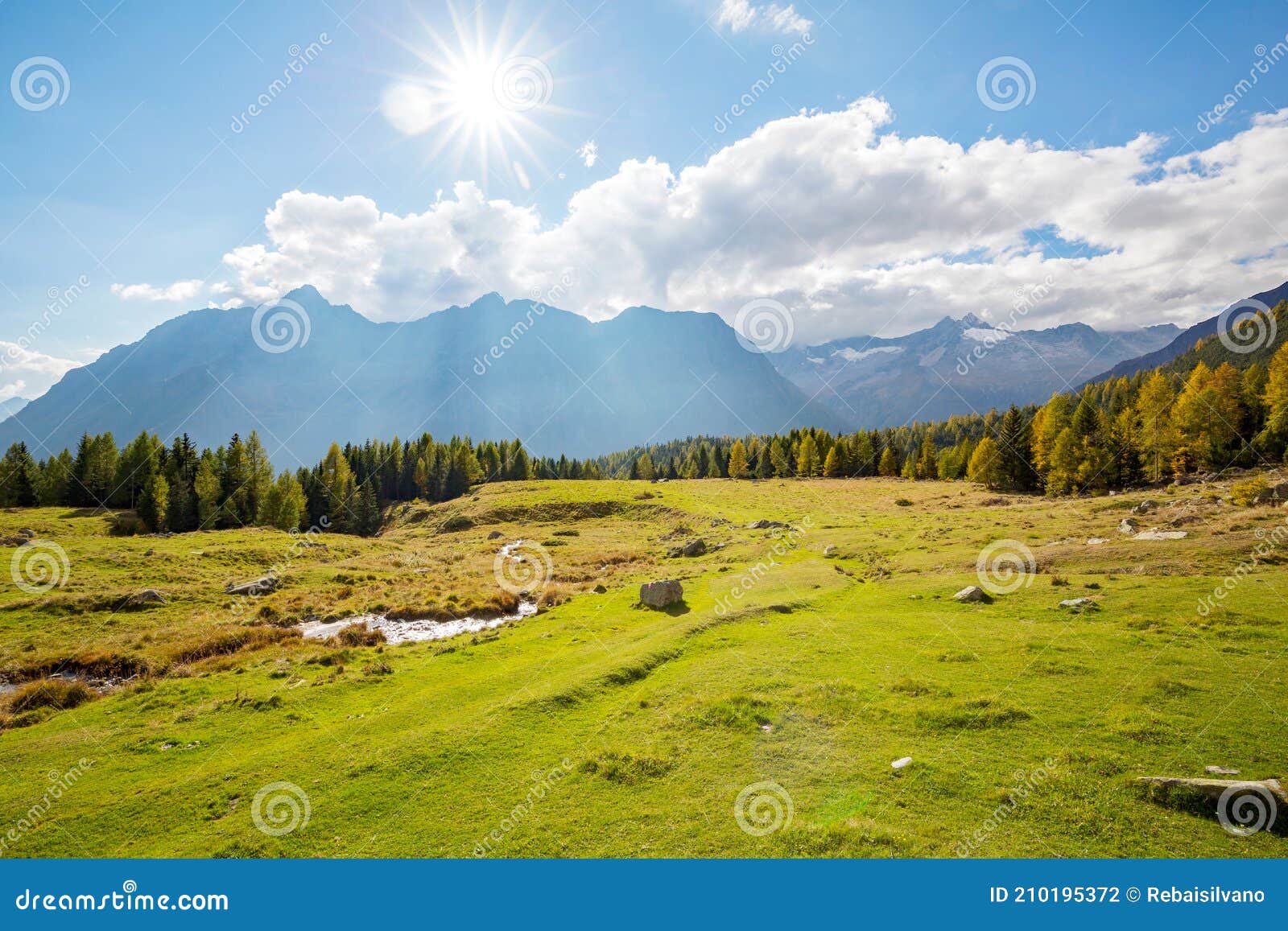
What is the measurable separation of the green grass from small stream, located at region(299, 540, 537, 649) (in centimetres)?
132

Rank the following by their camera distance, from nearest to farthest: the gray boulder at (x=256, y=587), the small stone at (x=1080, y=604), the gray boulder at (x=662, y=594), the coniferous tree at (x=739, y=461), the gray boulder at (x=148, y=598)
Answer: the small stone at (x=1080, y=604) → the gray boulder at (x=662, y=594) → the gray boulder at (x=148, y=598) → the gray boulder at (x=256, y=587) → the coniferous tree at (x=739, y=461)

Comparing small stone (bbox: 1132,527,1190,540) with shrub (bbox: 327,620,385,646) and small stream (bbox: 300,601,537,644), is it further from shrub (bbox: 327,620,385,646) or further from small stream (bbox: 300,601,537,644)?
shrub (bbox: 327,620,385,646)

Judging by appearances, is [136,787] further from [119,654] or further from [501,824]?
[119,654]

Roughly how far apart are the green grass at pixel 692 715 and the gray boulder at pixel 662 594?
3.47 feet

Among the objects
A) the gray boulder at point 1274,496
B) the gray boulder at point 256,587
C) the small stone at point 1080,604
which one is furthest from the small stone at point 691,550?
the gray boulder at point 1274,496

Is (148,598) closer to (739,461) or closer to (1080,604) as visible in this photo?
(1080,604)

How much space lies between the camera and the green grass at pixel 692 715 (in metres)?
10.8

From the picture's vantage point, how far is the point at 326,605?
3544cm

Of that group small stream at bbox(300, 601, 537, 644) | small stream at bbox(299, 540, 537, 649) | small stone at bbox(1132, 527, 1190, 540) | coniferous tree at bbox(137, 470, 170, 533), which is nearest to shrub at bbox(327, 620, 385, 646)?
small stream at bbox(299, 540, 537, 649)

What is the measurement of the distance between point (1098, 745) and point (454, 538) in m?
71.8

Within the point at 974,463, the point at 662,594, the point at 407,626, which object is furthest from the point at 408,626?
the point at 974,463

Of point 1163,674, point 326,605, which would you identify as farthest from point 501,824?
point 326,605

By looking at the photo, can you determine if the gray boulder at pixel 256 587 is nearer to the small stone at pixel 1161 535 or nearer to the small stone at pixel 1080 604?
the small stone at pixel 1080 604

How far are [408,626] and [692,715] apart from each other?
23326 millimetres
